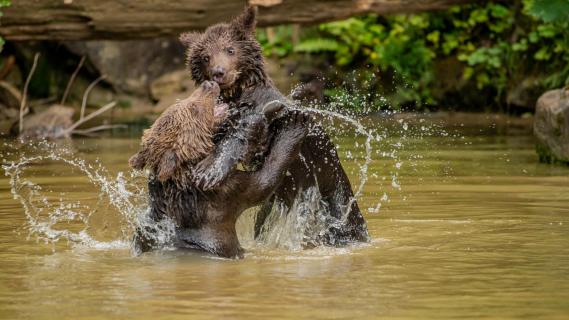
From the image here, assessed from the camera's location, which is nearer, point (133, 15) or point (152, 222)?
point (152, 222)

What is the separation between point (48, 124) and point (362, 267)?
1031 centimetres

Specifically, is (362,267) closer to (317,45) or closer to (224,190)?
(224,190)

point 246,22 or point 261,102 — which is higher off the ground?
point 246,22

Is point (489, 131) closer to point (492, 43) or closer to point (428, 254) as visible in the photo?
point (492, 43)

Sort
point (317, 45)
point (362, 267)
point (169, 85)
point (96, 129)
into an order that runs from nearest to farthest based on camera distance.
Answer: point (362, 267) → point (96, 129) → point (317, 45) → point (169, 85)

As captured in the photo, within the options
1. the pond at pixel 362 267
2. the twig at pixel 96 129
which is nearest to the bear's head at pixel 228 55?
the pond at pixel 362 267

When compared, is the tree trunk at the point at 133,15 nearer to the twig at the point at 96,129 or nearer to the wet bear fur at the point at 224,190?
the twig at the point at 96,129

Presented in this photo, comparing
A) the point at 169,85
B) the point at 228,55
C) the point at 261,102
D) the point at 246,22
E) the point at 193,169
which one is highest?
the point at 246,22

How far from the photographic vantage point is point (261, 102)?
727 centimetres

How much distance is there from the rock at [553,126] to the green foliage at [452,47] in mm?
4195

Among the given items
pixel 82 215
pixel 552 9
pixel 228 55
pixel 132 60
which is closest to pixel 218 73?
pixel 228 55

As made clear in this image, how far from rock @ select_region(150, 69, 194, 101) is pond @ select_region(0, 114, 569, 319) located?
383 inches

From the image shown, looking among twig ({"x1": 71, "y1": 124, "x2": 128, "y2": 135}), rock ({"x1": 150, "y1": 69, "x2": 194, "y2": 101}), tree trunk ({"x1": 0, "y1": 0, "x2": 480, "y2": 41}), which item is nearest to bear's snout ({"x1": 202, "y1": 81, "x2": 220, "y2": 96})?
tree trunk ({"x1": 0, "y1": 0, "x2": 480, "y2": 41})

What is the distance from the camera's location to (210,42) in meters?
7.36
